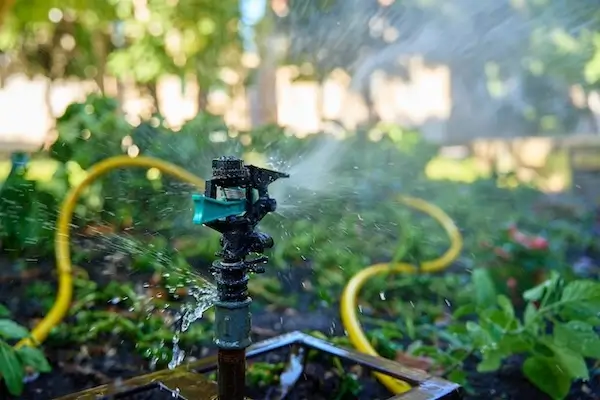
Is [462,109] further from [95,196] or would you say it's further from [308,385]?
[308,385]

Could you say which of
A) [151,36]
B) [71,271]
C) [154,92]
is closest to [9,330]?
[71,271]

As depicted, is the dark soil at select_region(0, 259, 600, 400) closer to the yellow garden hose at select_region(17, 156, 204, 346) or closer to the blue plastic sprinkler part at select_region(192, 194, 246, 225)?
the yellow garden hose at select_region(17, 156, 204, 346)

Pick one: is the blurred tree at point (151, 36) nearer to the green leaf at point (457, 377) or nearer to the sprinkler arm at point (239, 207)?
the green leaf at point (457, 377)

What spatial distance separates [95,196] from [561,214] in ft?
9.82

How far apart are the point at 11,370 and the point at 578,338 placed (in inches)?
41.6

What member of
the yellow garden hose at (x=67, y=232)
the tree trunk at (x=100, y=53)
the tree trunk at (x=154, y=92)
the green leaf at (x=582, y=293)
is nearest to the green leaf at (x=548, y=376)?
the green leaf at (x=582, y=293)

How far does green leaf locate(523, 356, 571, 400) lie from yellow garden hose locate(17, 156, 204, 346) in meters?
1.05

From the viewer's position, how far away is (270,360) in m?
1.65

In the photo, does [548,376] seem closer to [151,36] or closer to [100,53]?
[151,36]

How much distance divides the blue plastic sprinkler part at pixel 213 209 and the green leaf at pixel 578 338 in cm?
79

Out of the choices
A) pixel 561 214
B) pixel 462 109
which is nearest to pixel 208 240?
pixel 561 214

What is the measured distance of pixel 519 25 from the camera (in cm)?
262

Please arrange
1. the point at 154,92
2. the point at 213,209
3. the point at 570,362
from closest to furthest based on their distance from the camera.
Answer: the point at 213,209 < the point at 570,362 < the point at 154,92

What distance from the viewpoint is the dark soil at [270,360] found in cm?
147
